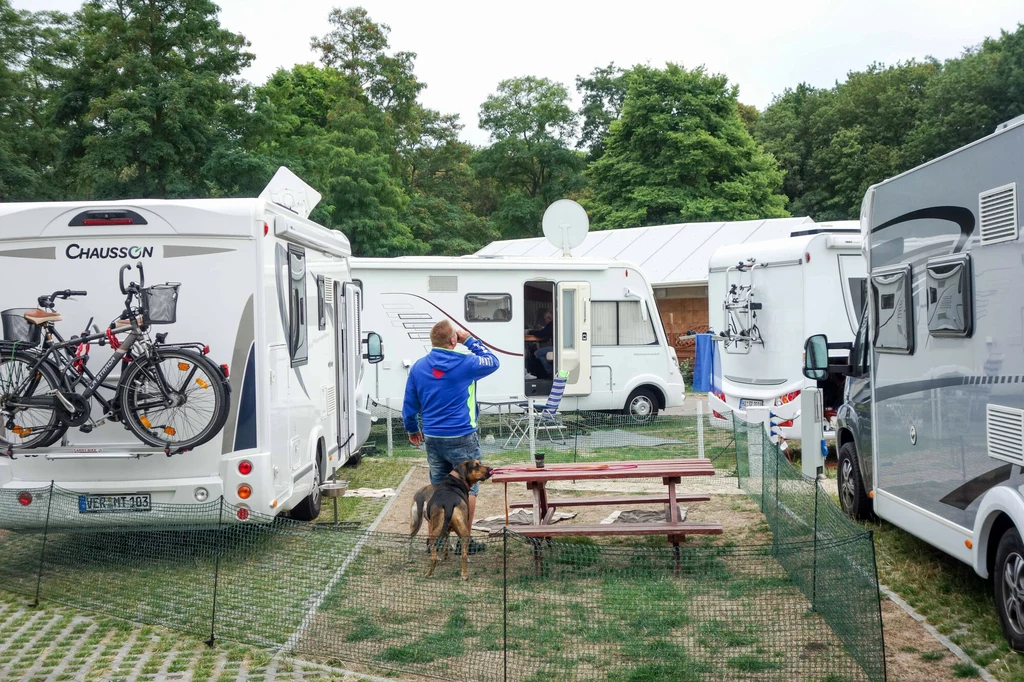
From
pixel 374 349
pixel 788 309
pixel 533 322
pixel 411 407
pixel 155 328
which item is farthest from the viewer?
pixel 533 322

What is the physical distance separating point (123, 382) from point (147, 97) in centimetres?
1913

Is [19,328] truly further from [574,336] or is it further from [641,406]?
[641,406]

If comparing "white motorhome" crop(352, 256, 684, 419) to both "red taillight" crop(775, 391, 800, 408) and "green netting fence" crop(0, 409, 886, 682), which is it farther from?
"green netting fence" crop(0, 409, 886, 682)

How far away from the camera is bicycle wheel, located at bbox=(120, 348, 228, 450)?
654cm

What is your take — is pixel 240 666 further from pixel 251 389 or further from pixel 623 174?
pixel 623 174

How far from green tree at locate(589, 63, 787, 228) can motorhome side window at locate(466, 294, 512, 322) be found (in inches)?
838

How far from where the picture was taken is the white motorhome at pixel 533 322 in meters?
14.1

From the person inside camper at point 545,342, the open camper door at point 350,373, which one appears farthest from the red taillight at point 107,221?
the person inside camper at point 545,342

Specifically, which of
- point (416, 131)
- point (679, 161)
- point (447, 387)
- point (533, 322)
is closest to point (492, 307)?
point (533, 322)

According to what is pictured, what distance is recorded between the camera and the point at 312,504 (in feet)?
27.7

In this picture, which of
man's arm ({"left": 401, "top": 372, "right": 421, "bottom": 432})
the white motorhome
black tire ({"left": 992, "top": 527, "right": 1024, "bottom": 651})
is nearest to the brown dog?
man's arm ({"left": 401, "top": 372, "right": 421, "bottom": 432})

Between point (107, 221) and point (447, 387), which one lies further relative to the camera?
point (447, 387)

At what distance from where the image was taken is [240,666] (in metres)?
5.04

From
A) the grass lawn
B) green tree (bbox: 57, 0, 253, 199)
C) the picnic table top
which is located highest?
green tree (bbox: 57, 0, 253, 199)
